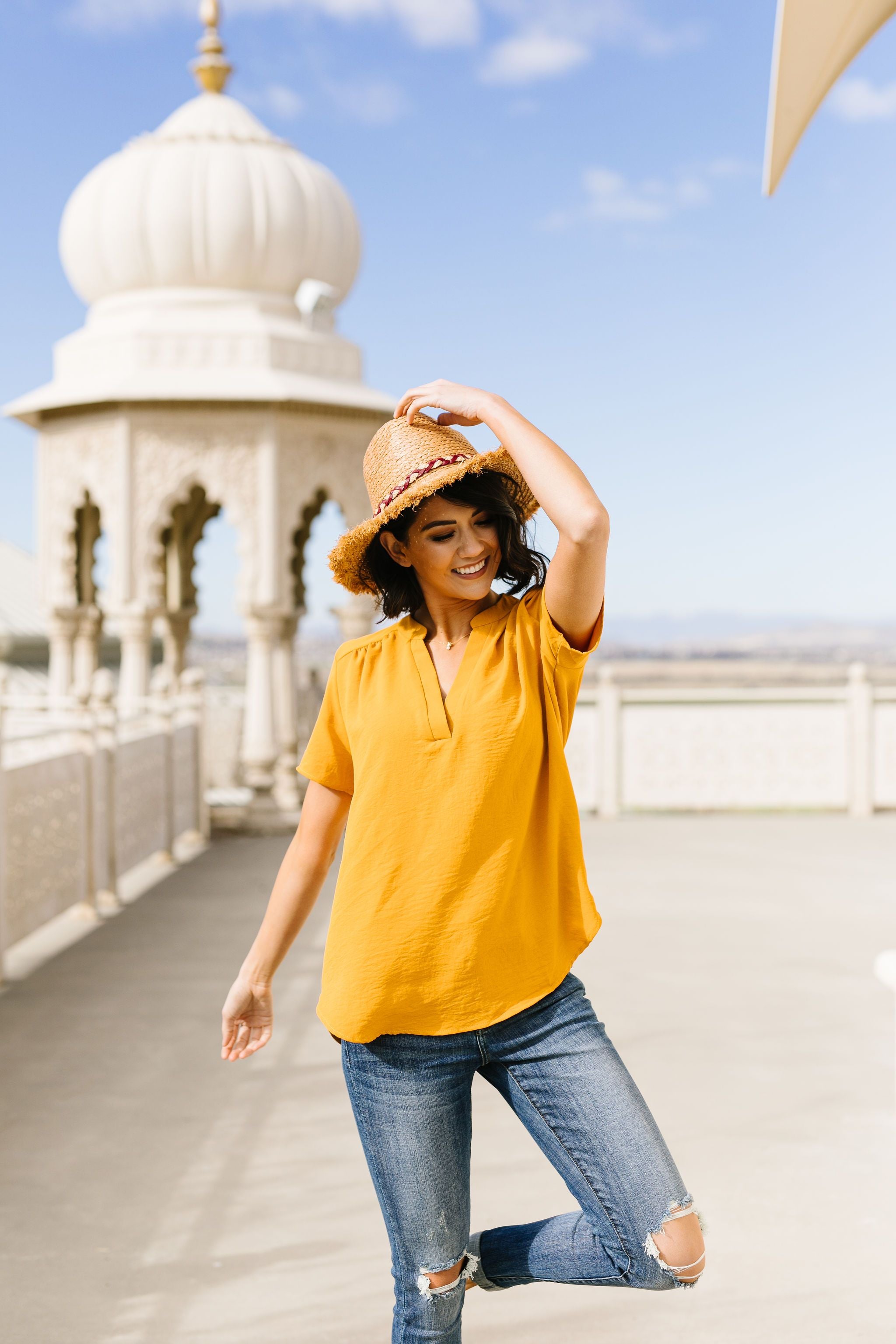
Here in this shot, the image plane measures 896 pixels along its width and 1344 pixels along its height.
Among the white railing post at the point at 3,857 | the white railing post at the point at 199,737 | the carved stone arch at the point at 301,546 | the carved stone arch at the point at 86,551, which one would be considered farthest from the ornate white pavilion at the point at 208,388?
the white railing post at the point at 3,857

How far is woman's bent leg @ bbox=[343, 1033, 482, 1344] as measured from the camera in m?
1.88

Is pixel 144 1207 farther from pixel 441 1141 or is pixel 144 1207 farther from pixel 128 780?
pixel 128 780

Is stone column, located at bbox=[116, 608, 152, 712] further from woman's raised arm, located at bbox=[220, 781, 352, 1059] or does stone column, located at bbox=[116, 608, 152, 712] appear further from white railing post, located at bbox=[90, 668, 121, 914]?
woman's raised arm, located at bbox=[220, 781, 352, 1059]

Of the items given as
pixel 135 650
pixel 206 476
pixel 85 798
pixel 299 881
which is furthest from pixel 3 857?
pixel 206 476

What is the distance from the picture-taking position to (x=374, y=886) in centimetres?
192

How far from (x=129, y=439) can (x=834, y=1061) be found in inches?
294

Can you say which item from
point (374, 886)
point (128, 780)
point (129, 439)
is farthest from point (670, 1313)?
point (129, 439)

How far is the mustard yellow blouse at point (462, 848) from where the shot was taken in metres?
1.88

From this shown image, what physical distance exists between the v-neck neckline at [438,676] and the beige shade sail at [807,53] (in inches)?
67.8

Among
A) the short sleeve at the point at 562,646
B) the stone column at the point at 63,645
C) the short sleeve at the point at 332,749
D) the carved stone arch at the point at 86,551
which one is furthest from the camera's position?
the carved stone arch at the point at 86,551

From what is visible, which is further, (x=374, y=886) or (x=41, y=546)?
(x=41, y=546)

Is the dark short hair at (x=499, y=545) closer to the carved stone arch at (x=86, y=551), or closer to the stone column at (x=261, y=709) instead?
the stone column at (x=261, y=709)

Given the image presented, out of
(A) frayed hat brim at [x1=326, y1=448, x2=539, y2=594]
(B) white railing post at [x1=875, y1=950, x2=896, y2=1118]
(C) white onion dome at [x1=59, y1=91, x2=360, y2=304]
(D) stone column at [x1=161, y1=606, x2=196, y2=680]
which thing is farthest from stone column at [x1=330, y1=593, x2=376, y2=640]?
(A) frayed hat brim at [x1=326, y1=448, x2=539, y2=594]

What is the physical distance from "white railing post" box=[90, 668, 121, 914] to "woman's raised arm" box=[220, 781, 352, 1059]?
533 cm
